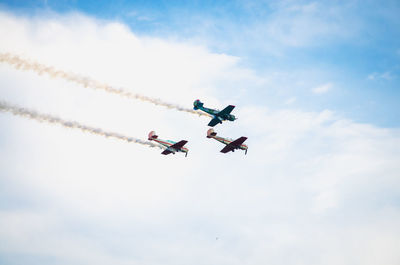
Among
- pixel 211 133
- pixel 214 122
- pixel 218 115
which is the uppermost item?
pixel 218 115

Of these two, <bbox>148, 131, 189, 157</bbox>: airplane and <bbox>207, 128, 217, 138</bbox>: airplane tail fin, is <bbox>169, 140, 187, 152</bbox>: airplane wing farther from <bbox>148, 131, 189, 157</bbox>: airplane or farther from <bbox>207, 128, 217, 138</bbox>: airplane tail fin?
<bbox>207, 128, 217, 138</bbox>: airplane tail fin

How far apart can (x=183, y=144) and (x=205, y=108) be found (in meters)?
7.20

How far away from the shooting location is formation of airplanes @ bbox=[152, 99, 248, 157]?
53.8 meters

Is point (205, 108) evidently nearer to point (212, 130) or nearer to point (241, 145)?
point (212, 130)

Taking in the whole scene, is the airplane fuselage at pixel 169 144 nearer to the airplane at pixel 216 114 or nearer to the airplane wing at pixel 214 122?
the airplane wing at pixel 214 122

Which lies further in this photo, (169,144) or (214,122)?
(214,122)

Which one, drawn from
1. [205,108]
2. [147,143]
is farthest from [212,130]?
[147,143]

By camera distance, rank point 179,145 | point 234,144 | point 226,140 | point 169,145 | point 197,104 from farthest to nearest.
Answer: point 226,140, point 197,104, point 234,144, point 169,145, point 179,145

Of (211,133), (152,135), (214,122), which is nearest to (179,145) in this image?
(152,135)

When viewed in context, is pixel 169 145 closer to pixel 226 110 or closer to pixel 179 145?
pixel 179 145

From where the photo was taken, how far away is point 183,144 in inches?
2066

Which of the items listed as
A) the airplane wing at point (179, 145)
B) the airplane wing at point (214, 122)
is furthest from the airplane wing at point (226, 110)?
the airplane wing at point (179, 145)

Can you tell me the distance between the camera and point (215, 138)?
5697 cm

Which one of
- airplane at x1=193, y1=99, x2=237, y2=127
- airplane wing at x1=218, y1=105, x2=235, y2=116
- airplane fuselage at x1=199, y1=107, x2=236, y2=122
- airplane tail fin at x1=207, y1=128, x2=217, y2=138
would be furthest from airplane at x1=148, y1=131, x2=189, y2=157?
airplane wing at x1=218, y1=105, x2=235, y2=116
